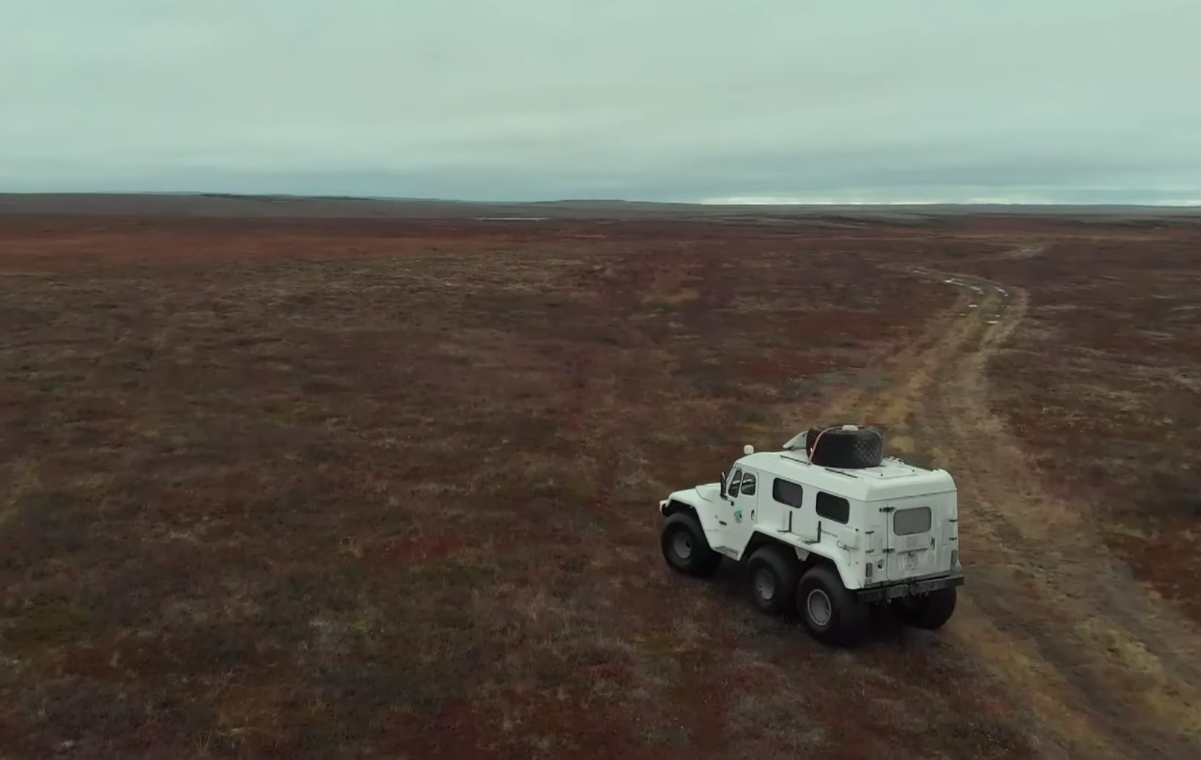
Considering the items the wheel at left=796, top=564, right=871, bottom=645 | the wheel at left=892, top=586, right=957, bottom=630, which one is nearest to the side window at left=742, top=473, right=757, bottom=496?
the wheel at left=796, top=564, right=871, bottom=645

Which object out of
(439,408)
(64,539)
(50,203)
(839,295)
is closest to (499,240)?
(839,295)

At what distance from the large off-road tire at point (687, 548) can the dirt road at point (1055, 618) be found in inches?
173

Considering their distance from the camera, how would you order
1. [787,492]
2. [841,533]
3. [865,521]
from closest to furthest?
1. [865,521]
2. [841,533]
3. [787,492]

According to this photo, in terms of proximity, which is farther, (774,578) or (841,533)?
(774,578)

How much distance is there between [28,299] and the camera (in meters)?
42.3

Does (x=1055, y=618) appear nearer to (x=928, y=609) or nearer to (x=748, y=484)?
(x=928, y=609)

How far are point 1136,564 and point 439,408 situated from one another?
19467 mm

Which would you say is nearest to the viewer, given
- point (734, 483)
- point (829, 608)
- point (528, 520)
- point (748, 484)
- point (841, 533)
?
point (841, 533)

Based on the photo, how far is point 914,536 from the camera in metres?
15.6

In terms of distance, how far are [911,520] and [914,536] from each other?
10.3 inches

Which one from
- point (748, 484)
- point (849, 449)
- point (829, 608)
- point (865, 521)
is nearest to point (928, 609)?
point (829, 608)

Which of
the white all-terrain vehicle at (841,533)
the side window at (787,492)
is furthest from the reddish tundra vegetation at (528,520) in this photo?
the side window at (787,492)

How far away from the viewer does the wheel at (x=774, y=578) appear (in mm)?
16688

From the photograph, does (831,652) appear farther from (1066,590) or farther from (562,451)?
(562,451)
